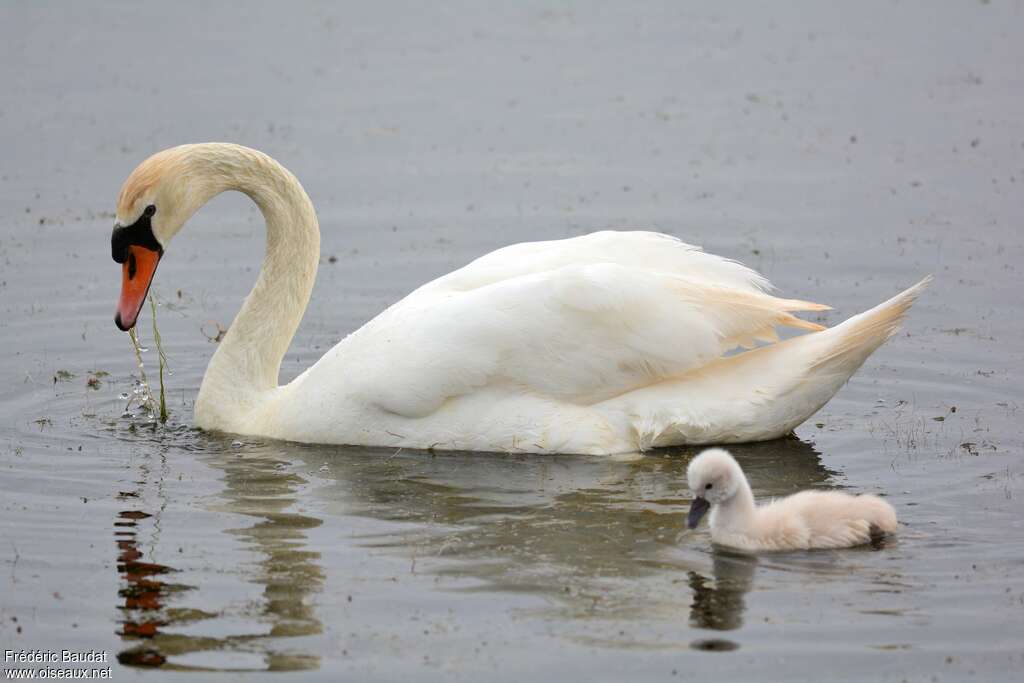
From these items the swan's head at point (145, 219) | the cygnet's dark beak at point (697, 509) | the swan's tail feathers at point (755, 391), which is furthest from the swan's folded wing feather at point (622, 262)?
the cygnet's dark beak at point (697, 509)

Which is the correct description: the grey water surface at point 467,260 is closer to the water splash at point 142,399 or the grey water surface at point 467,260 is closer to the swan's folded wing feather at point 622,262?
the water splash at point 142,399

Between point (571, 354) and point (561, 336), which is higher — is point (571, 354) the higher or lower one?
the lower one

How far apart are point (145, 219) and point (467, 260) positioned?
4.03 meters

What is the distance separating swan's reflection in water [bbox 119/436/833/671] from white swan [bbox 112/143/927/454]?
0.19 m

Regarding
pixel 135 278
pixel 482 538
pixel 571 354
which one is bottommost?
pixel 482 538

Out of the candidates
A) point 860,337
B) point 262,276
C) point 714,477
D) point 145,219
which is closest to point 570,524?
point 714,477

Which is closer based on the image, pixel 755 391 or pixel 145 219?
pixel 755 391

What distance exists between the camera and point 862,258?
13.7 meters

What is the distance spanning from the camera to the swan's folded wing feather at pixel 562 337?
9.52m

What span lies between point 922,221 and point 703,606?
775 centimetres

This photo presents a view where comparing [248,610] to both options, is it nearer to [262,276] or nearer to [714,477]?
[714,477]

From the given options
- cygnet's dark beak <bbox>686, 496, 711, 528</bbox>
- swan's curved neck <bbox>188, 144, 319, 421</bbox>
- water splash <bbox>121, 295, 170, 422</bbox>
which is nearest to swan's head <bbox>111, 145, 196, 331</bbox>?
swan's curved neck <bbox>188, 144, 319, 421</bbox>

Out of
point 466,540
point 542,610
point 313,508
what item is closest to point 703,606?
point 542,610

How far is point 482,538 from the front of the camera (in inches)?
335
